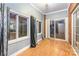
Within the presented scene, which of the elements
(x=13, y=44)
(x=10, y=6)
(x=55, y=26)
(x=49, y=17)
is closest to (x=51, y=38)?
(x=55, y=26)

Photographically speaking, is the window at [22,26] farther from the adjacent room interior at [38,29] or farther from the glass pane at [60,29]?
the glass pane at [60,29]

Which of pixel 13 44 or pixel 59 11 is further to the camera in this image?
pixel 59 11

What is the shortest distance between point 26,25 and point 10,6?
1.43 meters

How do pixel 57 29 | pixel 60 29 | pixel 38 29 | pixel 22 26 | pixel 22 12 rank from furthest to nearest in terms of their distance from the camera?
1. pixel 57 29
2. pixel 60 29
3. pixel 38 29
4. pixel 22 26
5. pixel 22 12

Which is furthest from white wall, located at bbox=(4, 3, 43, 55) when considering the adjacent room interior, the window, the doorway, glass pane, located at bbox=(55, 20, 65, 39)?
glass pane, located at bbox=(55, 20, 65, 39)

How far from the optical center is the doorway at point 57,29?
4.95 meters

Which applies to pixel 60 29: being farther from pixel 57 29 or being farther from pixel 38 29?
pixel 38 29

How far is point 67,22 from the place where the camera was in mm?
4984

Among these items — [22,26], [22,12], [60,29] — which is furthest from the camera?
[60,29]

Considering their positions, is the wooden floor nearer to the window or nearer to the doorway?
the doorway

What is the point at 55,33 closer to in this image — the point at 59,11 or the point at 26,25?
the point at 59,11

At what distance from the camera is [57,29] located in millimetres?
5250

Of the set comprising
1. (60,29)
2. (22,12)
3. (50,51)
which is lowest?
(50,51)

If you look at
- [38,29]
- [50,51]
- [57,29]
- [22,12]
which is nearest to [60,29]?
[57,29]
